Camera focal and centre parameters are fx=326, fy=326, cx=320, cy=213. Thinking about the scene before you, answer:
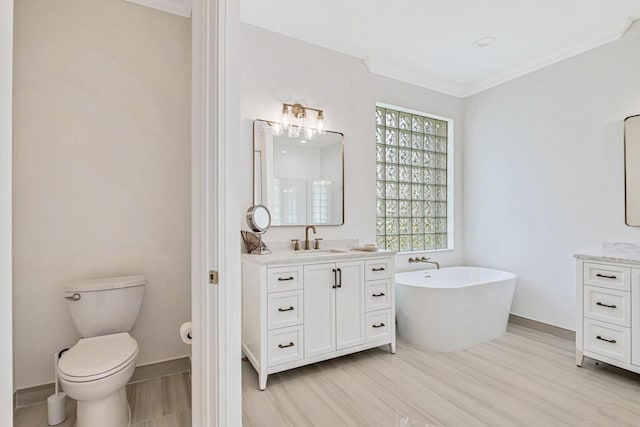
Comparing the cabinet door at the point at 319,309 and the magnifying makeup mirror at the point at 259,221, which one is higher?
the magnifying makeup mirror at the point at 259,221

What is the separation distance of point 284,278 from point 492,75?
10.9 feet

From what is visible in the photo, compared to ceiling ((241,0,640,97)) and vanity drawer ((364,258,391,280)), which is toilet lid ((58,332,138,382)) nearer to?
vanity drawer ((364,258,391,280))

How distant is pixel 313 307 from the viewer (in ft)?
7.95

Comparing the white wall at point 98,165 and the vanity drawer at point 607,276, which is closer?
the white wall at point 98,165

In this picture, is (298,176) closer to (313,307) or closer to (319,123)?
(319,123)

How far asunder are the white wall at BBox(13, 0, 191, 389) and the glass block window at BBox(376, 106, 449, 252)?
2.09m

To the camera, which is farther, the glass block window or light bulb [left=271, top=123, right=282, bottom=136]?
the glass block window

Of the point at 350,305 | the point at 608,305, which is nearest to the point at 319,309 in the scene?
the point at 350,305

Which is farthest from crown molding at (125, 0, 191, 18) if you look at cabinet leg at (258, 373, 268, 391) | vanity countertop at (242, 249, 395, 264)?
cabinet leg at (258, 373, 268, 391)

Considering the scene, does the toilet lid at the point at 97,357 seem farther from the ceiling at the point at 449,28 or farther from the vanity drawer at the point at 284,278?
the ceiling at the point at 449,28

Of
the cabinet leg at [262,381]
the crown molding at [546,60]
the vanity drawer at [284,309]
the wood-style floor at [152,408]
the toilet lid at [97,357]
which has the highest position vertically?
the crown molding at [546,60]

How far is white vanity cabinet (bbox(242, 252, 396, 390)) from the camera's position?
2.26 meters

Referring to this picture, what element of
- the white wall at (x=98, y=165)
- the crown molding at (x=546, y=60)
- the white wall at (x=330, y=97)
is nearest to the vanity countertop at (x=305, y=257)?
the white wall at (x=330, y=97)

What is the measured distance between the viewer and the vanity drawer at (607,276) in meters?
2.28
